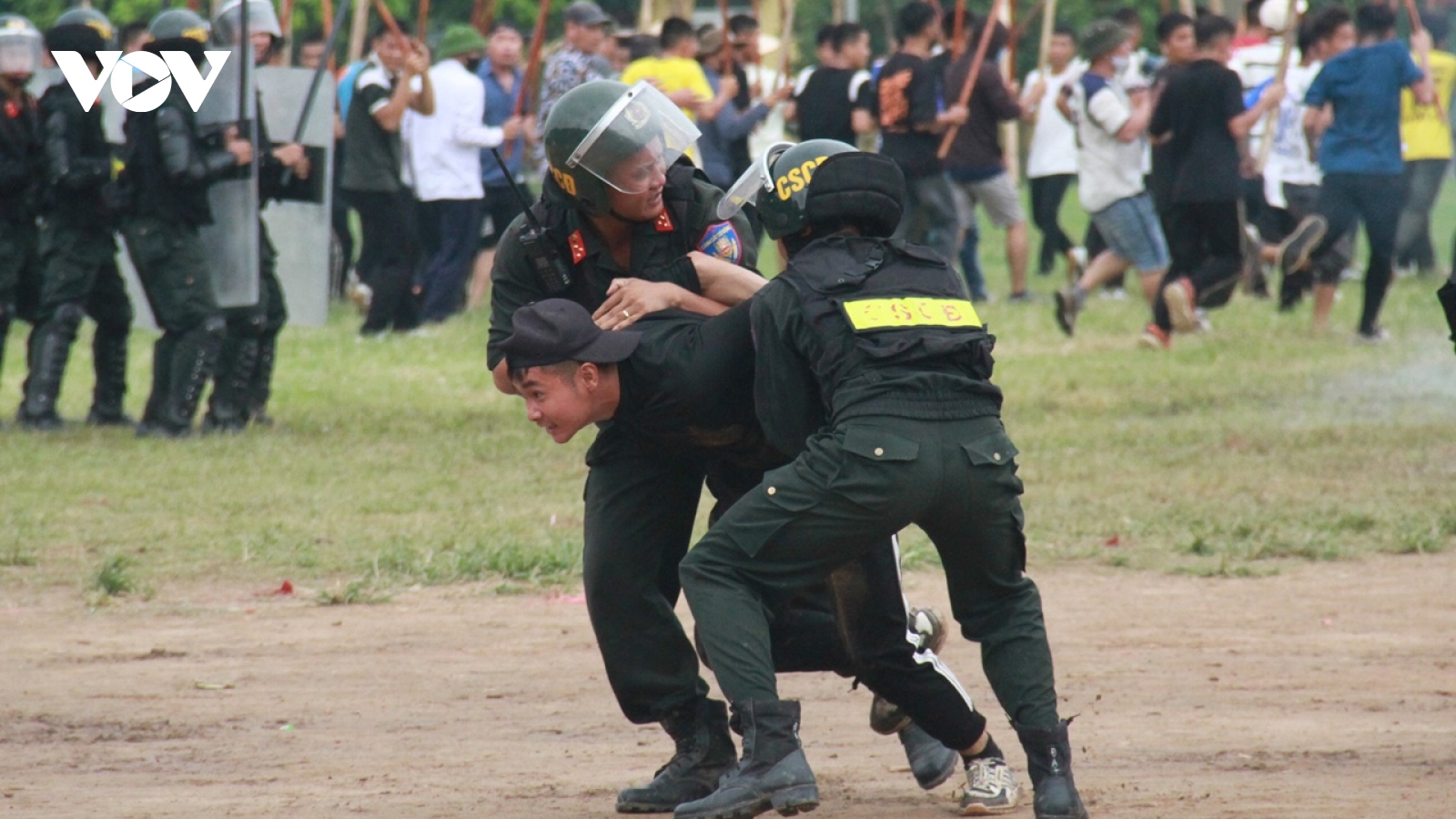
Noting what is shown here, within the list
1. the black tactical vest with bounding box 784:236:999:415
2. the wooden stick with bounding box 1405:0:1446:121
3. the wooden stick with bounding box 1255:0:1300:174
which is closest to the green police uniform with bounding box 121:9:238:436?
the black tactical vest with bounding box 784:236:999:415

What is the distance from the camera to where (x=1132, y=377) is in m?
11.9

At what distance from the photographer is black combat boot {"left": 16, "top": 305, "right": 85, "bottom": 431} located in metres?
10.5

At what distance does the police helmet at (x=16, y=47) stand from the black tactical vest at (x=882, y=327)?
7389 millimetres

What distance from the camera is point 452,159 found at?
47.0 feet

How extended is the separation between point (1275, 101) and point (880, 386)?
1013 cm

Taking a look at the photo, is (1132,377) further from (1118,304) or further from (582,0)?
(582,0)

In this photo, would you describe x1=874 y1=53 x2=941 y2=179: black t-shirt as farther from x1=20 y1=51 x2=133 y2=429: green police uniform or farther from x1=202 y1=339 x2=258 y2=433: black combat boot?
x1=20 y1=51 x2=133 y2=429: green police uniform

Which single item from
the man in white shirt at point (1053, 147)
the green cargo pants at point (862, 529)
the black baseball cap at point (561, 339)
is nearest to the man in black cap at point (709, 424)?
the black baseball cap at point (561, 339)

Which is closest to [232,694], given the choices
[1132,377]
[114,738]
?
[114,738]

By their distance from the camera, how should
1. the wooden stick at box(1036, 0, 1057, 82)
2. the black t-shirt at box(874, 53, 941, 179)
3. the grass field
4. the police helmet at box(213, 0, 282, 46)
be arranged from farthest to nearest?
the wooden stick at box(1036, 0, 1057, 82)
the black t-shirt at box(874, 53, 941, 179)
the police helmet at box(213, 0, 282, 46)
the grass field

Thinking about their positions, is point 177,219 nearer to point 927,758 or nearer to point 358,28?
point 358,28

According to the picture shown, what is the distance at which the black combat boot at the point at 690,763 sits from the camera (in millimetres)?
4590

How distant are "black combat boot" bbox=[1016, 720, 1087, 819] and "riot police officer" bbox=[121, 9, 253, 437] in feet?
22.0

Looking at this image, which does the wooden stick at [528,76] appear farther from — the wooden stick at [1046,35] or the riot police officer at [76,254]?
the riot police officer at [76,254]
